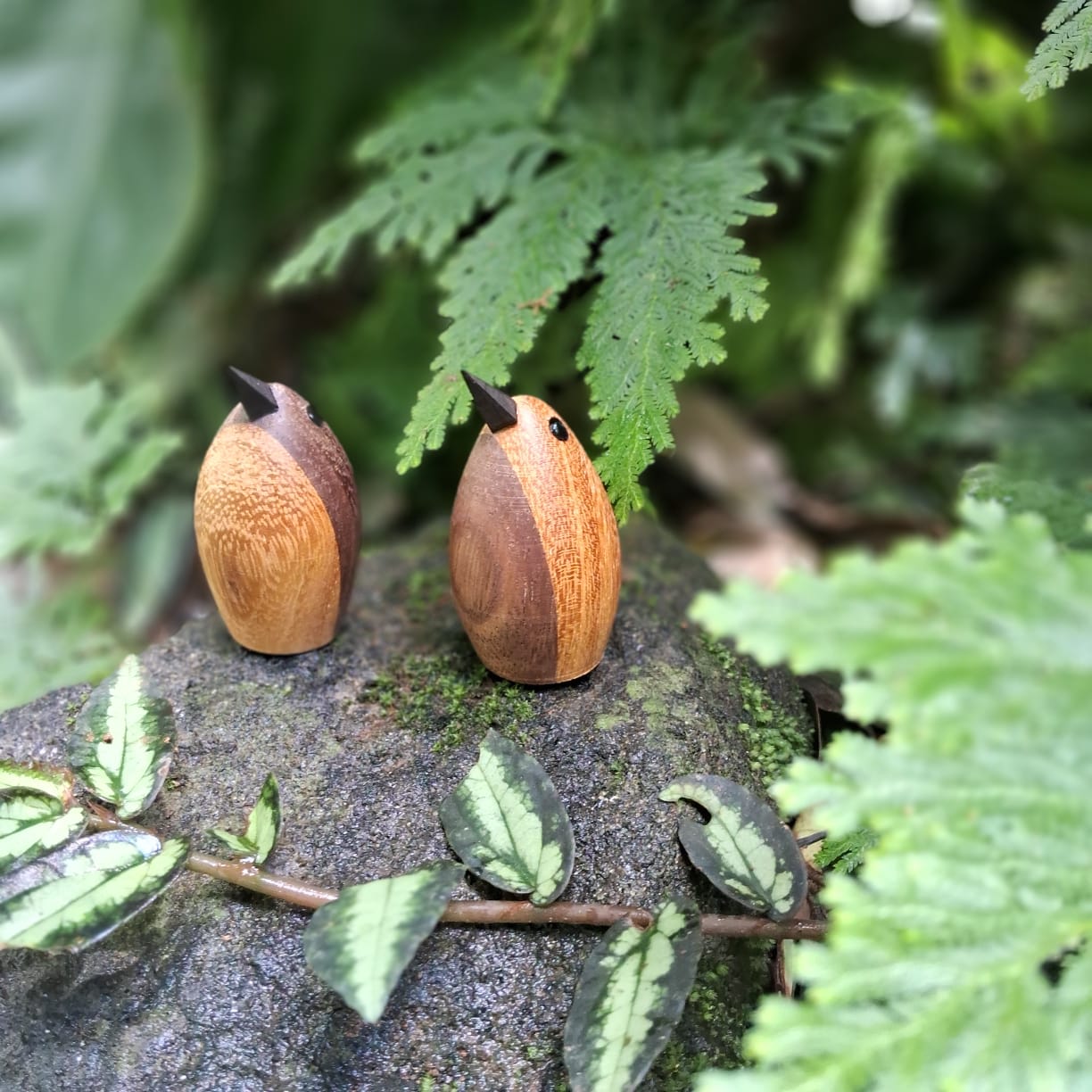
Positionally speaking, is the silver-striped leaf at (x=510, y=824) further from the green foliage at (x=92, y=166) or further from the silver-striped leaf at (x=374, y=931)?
the green foliage at (x=92, y=166)

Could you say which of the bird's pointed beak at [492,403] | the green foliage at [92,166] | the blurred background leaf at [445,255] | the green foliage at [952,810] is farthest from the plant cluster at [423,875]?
the green foliage at [92,166]

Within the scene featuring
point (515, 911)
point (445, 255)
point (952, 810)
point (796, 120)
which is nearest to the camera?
point (952, 810)

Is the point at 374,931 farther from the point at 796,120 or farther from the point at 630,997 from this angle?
the point at 796,120

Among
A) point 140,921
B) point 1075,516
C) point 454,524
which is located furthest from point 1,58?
point 1075,516

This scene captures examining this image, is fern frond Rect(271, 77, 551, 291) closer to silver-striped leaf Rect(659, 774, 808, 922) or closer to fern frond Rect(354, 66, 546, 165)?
fern frond Rect(354, 66, 546, 165)

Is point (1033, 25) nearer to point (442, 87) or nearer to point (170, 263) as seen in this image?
point (442, 87)

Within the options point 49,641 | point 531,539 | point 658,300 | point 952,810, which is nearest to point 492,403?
point 531,539

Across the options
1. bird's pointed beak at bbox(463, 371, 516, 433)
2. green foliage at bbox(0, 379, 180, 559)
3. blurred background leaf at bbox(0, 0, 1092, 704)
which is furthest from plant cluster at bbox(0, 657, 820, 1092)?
blurred background leaf at bbox(0, 0, 1092, 704)
